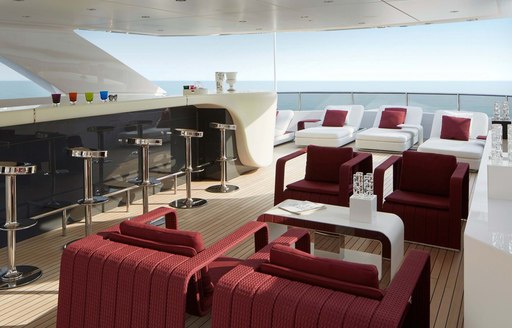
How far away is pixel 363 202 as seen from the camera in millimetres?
3586

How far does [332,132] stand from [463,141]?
247 centimetres

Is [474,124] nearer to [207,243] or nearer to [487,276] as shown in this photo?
[207,243]

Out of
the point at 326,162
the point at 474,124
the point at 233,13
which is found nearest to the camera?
the point at 326,162

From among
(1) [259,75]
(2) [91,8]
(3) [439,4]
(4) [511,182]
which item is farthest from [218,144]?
(1) [259,75]

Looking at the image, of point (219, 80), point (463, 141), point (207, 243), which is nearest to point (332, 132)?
point (463, 141)

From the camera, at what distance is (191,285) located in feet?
8.57

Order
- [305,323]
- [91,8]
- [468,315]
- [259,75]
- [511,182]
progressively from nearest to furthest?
[305,323]
[468,315]
[511,182]
[91,8]
[259,75]

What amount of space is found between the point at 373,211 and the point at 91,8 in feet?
16.6

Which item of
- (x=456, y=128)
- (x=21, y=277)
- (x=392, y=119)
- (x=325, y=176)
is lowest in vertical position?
(x=21, y=277)

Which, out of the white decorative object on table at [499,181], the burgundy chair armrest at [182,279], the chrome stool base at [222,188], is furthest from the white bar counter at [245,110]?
the white decorative object on table at [499,181]

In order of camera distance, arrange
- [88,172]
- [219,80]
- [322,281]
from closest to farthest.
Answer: [322,281] < [88,172] < [219,80]

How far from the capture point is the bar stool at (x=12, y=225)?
3451 mm

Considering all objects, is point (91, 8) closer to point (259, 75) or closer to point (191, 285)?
point (191, 285)

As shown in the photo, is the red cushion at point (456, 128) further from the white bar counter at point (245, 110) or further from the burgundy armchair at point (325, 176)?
the burgundy armchair at point (325, 176)
